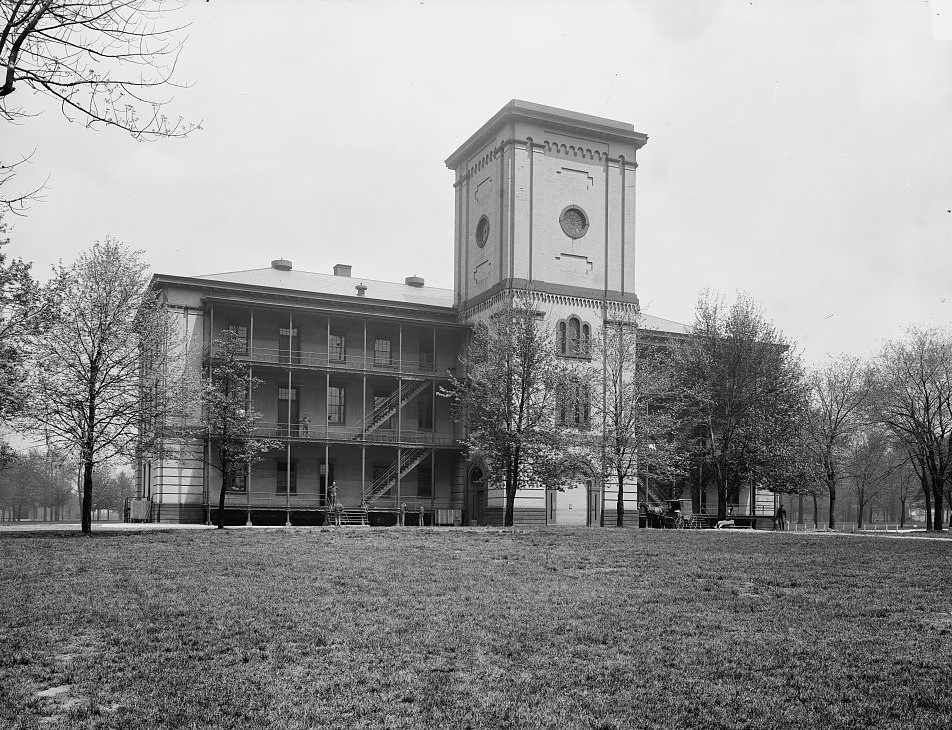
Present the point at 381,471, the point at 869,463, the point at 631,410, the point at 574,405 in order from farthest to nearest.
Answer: the point at 869,463 → the point at 381,471 → the point at 574,405 → the point at 631,410

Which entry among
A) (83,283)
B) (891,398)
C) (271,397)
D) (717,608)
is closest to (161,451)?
(83,283)

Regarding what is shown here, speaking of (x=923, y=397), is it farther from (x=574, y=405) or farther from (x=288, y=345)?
(x=288, y=345)

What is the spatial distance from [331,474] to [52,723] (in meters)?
33.1

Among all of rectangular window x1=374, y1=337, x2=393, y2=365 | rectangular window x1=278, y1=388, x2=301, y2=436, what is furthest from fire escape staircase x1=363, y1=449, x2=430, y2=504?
rectangular window x1=374, y1=337, x2=393, y2=365

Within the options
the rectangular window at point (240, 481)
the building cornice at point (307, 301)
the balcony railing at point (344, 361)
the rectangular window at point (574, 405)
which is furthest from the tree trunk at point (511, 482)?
the building cornice at point (307, 301)

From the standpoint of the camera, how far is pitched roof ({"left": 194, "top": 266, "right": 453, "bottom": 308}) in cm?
4303

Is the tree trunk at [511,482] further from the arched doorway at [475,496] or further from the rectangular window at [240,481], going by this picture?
the rectangular window at [240,481]

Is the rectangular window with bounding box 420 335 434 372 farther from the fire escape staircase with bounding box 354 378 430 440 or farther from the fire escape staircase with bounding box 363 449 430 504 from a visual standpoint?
the fire escape staircase with bounding box 363 449 430 504

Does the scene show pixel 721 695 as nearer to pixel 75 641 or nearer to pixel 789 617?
pixel 789 617

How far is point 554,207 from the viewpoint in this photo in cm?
4178

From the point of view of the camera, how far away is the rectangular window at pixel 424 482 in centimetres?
4331

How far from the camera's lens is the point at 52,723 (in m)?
8.94

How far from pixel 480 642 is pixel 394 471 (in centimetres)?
3083

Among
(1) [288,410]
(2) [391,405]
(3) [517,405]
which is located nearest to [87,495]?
(3) [517,405]
